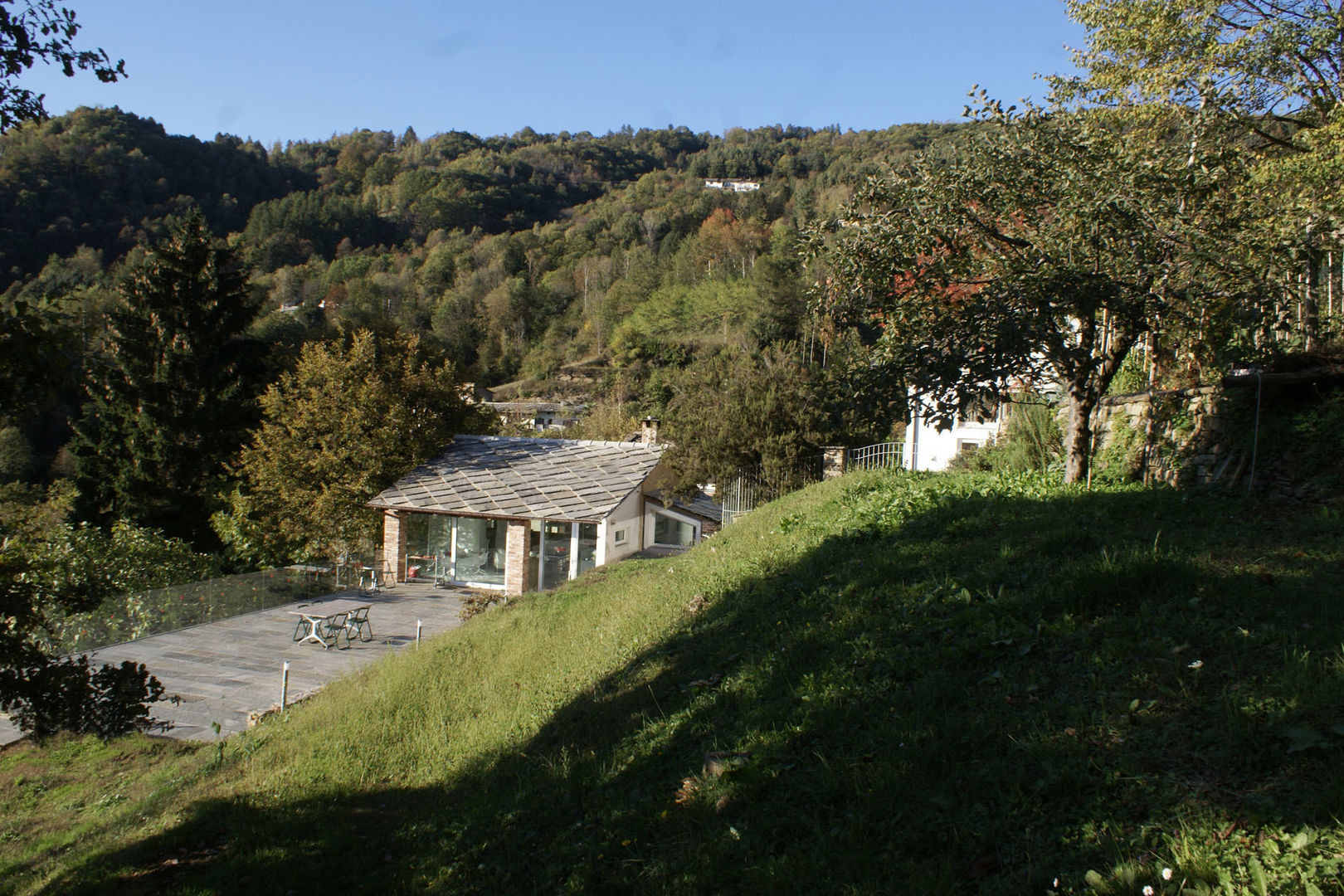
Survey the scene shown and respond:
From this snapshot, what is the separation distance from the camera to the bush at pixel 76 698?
16.8ft

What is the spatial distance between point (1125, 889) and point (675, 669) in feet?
14.1

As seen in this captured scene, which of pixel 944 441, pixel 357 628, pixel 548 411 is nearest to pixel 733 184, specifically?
pixel 548 411

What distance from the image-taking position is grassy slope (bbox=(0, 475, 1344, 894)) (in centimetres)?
339

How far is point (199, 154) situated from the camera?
269 feet

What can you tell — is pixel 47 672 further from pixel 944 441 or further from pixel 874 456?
pixel 944 441

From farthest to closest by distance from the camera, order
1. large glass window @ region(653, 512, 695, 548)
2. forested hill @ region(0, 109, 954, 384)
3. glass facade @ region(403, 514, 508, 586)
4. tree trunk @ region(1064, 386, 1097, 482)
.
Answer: forested hill @ region(0, 109, 954, 384) → large glass window @ region(653, 512, 695, 548) → glass facade @ region(403, 514, 508, 586) → tree trunk @ region(1064, 386, 1097, 482)

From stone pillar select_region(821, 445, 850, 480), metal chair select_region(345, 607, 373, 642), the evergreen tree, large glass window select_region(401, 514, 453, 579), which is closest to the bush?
metal chair select_region(345, 607, 373, 642)

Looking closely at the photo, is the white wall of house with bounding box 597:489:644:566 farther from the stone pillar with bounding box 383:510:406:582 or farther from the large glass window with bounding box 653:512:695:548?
the stone pillar with bounding box 383:510:406:582

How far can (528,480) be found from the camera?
77.0 ft

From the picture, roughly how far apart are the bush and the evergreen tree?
2415 centimetres

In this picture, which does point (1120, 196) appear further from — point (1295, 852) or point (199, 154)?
point (199, 154)

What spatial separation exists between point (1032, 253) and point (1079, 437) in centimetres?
230

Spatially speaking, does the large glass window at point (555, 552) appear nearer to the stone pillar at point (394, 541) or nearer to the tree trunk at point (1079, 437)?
the stone pillar at point (394, 541)

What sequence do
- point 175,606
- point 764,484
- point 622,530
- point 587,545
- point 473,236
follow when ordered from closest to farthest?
point 175,606, point 764,484, point 587,545, point 622,530, point 473,236
